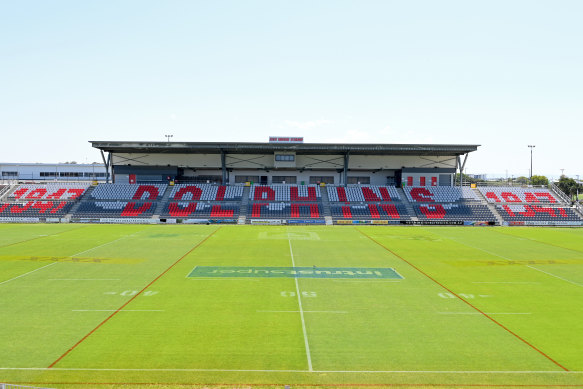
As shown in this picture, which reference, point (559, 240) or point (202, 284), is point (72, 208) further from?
point (559, 240)

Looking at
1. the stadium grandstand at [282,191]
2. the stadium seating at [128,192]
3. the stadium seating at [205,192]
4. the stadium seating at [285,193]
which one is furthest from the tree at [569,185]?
the stadium seating at [128,192]

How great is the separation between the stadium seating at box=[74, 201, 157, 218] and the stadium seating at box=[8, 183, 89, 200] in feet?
17.2

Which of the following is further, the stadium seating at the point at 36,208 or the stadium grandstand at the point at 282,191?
the stadium grandstand at the point at 282,191

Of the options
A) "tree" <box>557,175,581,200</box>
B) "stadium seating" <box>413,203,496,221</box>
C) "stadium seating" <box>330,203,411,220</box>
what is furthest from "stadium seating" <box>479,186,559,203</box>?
"tree" <box>557,175,581,200</box>

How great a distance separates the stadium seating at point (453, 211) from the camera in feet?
221

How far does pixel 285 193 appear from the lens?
243 feet

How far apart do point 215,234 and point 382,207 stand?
3286 cm

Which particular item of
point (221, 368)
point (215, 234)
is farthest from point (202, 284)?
point (215, 234)

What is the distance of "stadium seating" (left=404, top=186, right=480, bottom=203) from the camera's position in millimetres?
73062

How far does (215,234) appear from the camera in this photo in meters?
50.6

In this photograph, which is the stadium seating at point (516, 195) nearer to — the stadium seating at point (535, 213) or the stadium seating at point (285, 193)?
the stadium seating at point (535, 213)

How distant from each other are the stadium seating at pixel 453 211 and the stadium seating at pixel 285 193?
18.8 metres

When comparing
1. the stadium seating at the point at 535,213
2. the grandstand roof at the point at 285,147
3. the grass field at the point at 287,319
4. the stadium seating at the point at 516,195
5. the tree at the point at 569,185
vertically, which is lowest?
the grass field at the point at 287,319

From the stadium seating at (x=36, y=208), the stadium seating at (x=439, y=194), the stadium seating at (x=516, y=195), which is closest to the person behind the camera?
the stadium seating at (x=36, y=208)
